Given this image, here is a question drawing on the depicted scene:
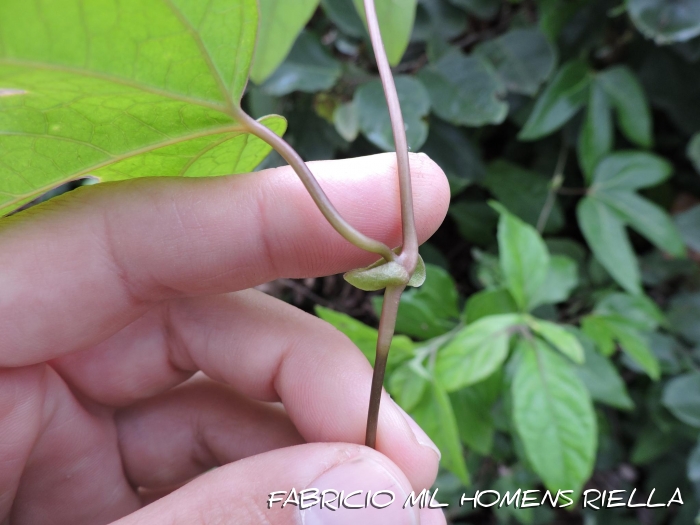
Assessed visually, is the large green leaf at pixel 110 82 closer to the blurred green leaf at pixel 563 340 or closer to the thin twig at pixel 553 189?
the blurred green leaf at pixel 563 340

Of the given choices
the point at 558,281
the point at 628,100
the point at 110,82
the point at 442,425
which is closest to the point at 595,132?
A: the point at 628,100

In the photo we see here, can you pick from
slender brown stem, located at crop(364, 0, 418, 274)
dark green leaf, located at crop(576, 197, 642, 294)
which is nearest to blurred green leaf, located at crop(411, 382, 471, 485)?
slender brown stem, located at crop(364, 0, 418, 274)

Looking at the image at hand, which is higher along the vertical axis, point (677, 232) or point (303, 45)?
point (303, 45)

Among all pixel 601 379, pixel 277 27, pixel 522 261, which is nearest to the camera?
pixel 277 27

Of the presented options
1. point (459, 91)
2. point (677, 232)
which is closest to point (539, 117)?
point (459, 91)

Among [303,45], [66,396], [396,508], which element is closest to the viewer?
[396,508]

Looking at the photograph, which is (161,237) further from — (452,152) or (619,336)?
(619,336)

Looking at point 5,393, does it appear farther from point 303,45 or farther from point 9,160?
point 303,45
